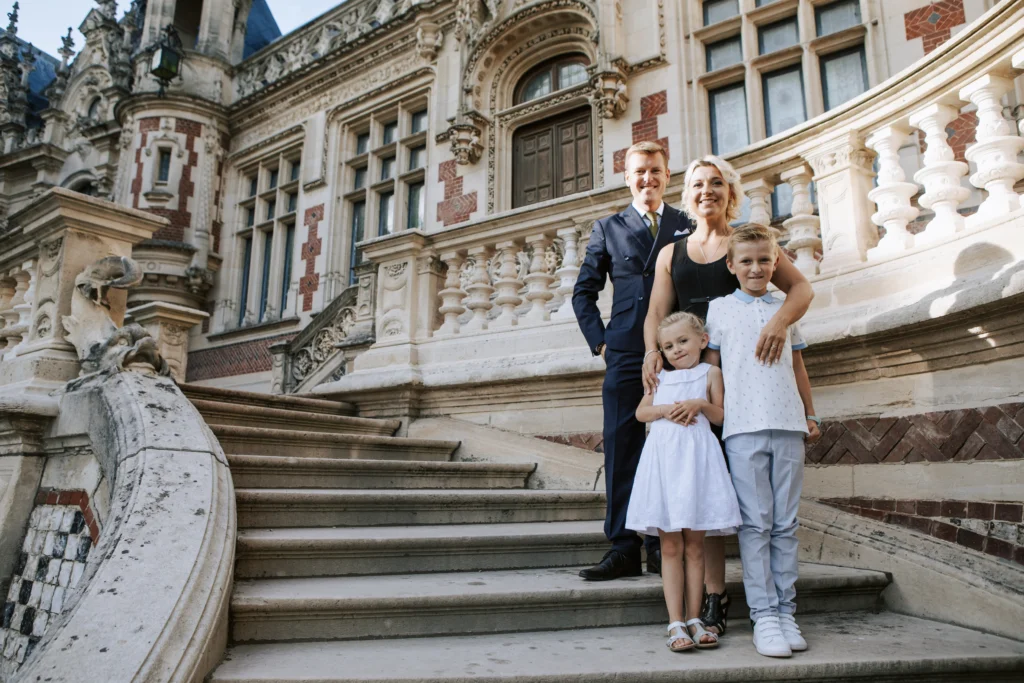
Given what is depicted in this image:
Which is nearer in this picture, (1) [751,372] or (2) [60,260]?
(1) [751,372]

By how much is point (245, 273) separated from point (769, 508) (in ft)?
40.4

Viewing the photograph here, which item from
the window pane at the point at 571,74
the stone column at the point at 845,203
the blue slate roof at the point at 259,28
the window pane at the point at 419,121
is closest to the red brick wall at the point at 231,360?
the window pane at the point at 419,121

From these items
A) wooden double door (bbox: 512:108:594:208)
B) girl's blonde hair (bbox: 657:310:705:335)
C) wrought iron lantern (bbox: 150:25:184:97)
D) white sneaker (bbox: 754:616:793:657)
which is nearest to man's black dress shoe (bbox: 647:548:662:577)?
white sneaker (bbox: 754:616:793:657)

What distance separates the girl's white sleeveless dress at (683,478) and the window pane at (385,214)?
9245mm

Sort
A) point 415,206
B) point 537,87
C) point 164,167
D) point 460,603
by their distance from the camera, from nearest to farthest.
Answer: point 460,603 → point 537,87 → point 415,206 → point 164,167

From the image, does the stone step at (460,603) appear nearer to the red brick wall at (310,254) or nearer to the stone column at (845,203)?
the stone column at (845,203)

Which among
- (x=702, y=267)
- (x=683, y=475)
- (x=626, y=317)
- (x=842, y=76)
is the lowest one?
(x=683, y=475)

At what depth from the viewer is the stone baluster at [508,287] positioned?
462 cm

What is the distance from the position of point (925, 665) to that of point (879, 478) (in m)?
1.12

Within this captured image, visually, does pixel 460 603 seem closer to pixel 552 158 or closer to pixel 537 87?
pixel 552 158

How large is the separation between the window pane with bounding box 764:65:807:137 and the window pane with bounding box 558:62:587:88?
2.46 meters

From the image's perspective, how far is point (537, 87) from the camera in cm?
976

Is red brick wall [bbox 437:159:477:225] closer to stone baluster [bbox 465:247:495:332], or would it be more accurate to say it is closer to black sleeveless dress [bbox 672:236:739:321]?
stone baluster [bbox 465:247:495:332]

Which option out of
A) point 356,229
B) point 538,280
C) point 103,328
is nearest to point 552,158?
point 356,229
